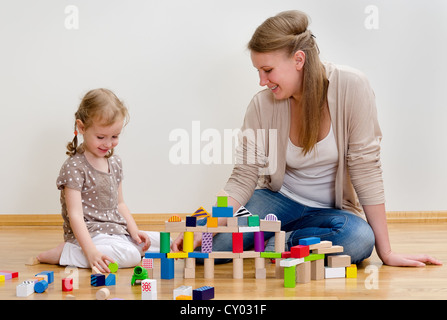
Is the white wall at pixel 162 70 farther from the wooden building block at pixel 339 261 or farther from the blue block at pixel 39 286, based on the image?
the blue block at pixel 39 286

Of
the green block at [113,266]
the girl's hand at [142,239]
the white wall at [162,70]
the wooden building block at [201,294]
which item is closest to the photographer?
the wooden building block at [201,294]

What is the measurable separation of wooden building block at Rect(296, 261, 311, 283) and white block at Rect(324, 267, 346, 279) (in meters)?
0.06

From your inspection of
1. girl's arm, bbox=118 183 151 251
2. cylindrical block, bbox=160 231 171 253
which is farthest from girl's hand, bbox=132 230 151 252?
cylindrical block, bbox=160 231 171 253

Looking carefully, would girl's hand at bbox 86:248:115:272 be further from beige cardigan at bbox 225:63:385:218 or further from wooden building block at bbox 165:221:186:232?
beige cardigan at bbox 225:63:385:218

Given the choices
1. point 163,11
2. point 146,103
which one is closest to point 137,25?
point 163,11

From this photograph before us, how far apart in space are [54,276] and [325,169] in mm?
772

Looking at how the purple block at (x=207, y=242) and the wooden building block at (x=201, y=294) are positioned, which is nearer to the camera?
the wooden building block at (x=201, y=294)

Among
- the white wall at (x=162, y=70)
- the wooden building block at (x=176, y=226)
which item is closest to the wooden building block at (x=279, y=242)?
the wooden building block at (x=176, y=226)

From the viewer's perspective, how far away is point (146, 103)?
2.26 metres

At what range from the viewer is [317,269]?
1.36m

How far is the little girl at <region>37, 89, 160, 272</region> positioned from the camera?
154 cm

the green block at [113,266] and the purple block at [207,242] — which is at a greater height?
the purple block at [207,242]

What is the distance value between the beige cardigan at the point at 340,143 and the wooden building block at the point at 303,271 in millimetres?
298

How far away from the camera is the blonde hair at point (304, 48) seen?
1.49m
